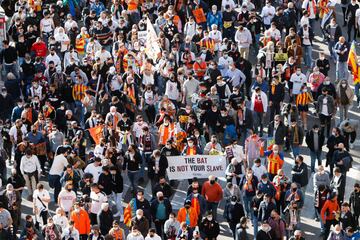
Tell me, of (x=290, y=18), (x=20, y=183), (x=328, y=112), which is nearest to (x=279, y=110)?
(x=328, y=112)

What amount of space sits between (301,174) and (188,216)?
3255 millimetres

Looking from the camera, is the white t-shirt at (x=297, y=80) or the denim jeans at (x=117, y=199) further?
the white t-shirt at (x=297, y=80)

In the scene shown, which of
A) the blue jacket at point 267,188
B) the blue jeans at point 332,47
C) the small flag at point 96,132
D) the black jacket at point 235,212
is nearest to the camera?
the black jacket at point 235,212

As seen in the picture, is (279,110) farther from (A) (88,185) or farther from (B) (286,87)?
(A) (88,185)

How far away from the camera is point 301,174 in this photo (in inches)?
1256

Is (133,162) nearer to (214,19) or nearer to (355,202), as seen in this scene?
(355,202)

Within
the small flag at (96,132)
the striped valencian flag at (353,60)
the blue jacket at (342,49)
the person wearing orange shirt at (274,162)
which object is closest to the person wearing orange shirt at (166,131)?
the small flag at (96,132)

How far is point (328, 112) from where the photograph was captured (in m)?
35.5

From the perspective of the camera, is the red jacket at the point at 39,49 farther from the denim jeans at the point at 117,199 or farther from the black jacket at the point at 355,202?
the black jacket at the point at 355,202

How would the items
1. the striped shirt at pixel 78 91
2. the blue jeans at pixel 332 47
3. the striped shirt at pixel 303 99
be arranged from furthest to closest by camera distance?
the blue jeans at pixel 332 47 < the striped shirt at pixel 78 91 < the striped shirt at pixel 303 99

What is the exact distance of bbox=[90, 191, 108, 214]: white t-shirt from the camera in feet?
101

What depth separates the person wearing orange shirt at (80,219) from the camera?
1188 inches

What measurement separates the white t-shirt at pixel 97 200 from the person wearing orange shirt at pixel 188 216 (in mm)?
1855

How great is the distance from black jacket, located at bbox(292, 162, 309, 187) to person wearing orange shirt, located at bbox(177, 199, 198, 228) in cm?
296
